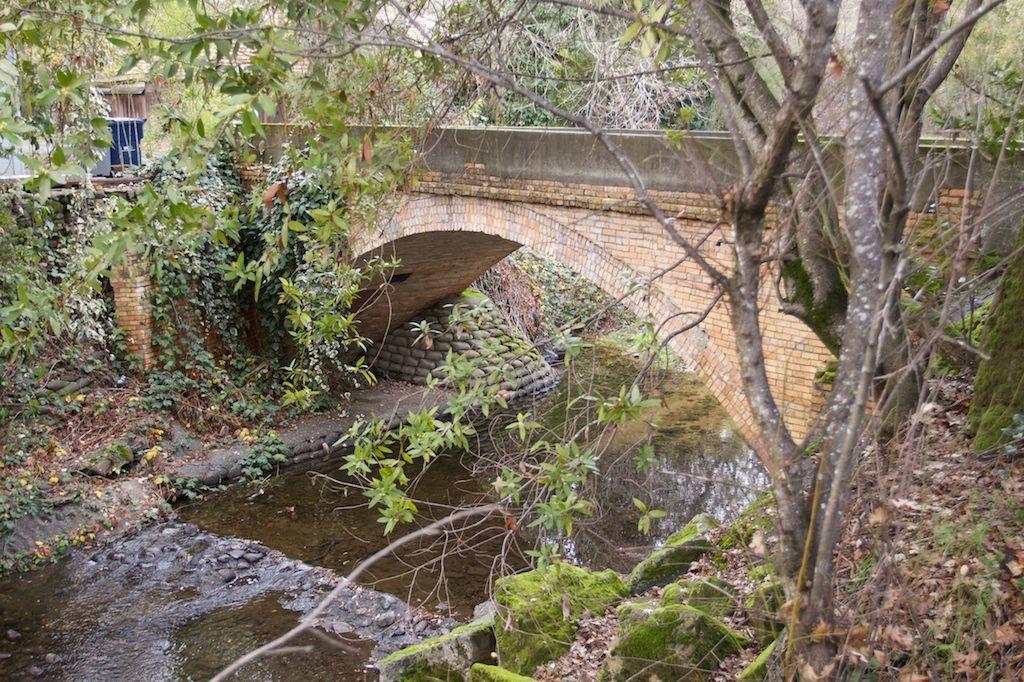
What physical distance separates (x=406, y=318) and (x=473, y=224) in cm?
586

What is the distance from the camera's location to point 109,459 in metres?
9.31

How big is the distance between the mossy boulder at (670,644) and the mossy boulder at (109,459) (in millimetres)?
6749

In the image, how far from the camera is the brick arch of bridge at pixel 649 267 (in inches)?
277

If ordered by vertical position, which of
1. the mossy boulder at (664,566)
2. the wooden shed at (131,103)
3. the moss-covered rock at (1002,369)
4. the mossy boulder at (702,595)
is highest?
the wooden shed at (131,103)

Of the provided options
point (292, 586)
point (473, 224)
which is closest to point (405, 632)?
point (292, 586)

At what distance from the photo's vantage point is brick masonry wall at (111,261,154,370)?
1035 cm

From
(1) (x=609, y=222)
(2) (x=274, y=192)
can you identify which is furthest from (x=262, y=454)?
(2) (x=274, y=192)

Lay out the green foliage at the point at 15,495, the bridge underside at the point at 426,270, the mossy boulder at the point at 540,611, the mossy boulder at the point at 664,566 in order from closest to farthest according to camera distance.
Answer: the mossy boulder at the point at 540,611 < the mossy boulder at the point at 664,566 < the green foliage at the point at 15,495 < the bridge underside at the point at 426,270

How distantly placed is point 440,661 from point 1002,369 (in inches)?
154

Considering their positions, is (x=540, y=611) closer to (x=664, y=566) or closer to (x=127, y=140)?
(x=664, y=566)

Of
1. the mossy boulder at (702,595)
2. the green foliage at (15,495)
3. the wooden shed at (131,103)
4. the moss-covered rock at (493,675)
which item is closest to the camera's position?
the mossy boulder at (702,595)

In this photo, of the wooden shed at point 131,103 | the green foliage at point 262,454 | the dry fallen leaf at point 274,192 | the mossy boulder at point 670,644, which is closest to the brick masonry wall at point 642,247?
the mossy boulder at point 670,644

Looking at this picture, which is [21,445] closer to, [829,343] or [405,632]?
[405,632]

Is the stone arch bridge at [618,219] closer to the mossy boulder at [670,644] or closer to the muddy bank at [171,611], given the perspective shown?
the mossy boulder at [670,644]
